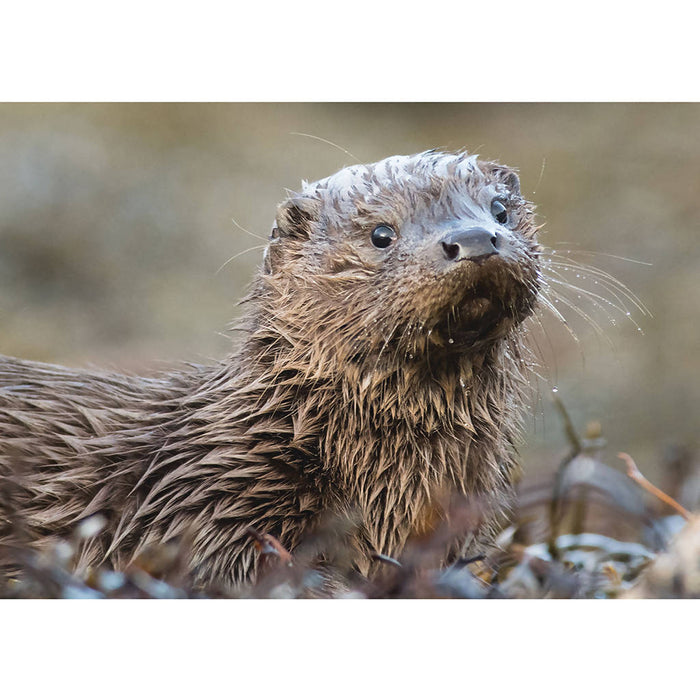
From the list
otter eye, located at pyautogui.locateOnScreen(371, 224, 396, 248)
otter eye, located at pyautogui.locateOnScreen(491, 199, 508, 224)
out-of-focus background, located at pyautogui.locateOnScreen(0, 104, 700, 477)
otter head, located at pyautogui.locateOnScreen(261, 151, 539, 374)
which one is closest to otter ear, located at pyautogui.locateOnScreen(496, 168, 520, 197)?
otter head, located at pyautogui.locateOnScreen(261, 151, 539, 374)

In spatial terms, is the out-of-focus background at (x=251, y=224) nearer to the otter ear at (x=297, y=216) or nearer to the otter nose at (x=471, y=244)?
the otter ear at (x=297, y=216)

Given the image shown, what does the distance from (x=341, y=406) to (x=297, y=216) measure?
567 mm

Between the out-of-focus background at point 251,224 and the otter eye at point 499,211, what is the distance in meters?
1.27

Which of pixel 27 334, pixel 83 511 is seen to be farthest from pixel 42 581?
pixel 27 334

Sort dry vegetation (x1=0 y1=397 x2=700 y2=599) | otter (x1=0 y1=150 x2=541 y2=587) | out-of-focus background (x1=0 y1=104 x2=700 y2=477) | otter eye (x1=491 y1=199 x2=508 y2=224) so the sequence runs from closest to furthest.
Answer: dry vegetation (x1=0 y1=397 x2=700 y2=599) < otter (x1=0 y1=150 x2=541 y2=587) < otter eye (x1=491 y1=199 x2=508 y2=224) < out-of-focus background (x1=0 y1=104 x2=700 y2=477)

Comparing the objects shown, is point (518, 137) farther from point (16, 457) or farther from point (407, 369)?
point (16, 457)

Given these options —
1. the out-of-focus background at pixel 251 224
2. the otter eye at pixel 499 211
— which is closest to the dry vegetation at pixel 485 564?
the otter eye at pixel 499 211

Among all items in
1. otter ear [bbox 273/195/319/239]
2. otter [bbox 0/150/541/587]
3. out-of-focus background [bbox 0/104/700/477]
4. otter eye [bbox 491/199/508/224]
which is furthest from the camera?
out-of-focus background [bbox 0/104/700/477]

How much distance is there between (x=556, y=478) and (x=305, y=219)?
1.00m

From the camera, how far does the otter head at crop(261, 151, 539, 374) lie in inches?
103

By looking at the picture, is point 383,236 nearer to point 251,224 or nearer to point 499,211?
point 499,211

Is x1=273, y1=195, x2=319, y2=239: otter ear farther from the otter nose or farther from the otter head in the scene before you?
the otter nose

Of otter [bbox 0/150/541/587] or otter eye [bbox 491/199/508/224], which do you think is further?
otter eye [bbox 491/199/508/224]

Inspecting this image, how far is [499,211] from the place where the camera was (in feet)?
9.55
